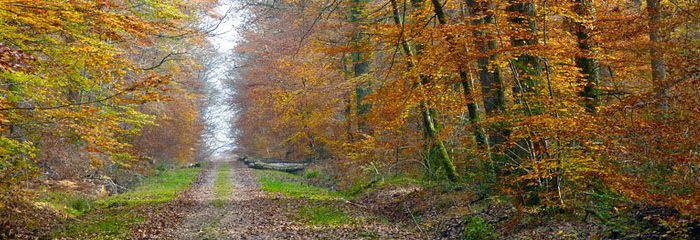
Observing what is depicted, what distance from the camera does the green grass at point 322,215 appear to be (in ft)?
35.0

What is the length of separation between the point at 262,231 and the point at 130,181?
13687mm

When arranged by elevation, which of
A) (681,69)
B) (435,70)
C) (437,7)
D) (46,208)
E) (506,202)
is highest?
(437,7)

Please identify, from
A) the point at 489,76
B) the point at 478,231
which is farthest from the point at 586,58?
the point at 478,231

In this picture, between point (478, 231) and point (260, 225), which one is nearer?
point (478, 231)

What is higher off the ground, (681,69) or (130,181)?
(681,69)

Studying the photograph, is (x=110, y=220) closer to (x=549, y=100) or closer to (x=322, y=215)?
(x=322, y=215)

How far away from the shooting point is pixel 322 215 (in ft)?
37.5

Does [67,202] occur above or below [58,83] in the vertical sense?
below

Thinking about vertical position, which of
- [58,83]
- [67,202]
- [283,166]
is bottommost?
[283,166]

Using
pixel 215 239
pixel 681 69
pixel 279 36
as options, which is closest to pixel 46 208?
pixel 215 239

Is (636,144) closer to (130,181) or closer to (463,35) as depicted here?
(463,35)

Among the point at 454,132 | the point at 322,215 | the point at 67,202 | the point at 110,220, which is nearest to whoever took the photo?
the point at 110,220

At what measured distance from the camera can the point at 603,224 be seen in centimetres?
713

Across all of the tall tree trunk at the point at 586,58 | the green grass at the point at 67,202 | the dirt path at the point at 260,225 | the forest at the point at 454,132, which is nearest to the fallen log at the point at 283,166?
the forest at the point at 454,132
